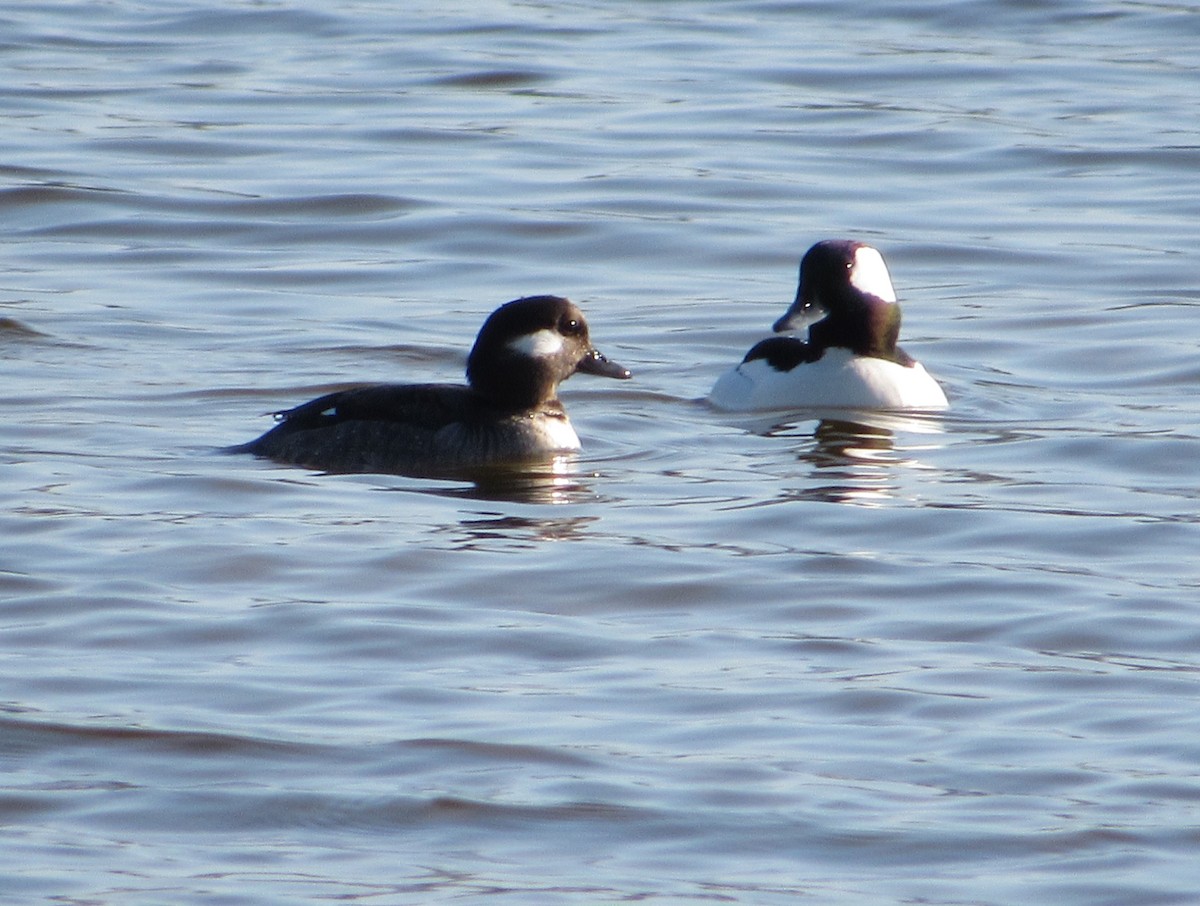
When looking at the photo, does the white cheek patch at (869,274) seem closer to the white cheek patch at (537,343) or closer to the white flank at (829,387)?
the white flank at (829,387)

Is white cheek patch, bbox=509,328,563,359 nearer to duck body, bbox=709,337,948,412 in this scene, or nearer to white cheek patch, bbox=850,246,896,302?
duck body, bbox=709,337,948,412

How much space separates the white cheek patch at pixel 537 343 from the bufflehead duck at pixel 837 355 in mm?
1549

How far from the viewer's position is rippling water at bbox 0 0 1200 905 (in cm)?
593

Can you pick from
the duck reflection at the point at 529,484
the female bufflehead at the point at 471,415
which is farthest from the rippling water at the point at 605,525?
the female bufflehead at the point at 471,415

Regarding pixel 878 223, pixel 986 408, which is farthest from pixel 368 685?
pixel 878 223

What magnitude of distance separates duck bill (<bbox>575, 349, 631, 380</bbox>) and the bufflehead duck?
1062 mm

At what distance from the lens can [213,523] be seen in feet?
29.9

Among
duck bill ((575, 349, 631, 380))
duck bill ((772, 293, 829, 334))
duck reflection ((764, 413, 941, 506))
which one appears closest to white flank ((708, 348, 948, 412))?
duck reflection ((764, 413, 941, 506))

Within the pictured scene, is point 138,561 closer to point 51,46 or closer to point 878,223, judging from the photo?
point 878,223

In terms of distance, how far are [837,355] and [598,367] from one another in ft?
6.08

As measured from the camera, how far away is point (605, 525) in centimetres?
928

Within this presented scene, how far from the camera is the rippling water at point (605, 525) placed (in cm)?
593

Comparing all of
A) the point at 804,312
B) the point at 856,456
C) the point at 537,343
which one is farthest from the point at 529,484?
the point at 804,312

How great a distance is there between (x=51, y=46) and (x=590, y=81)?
16.8 ft
